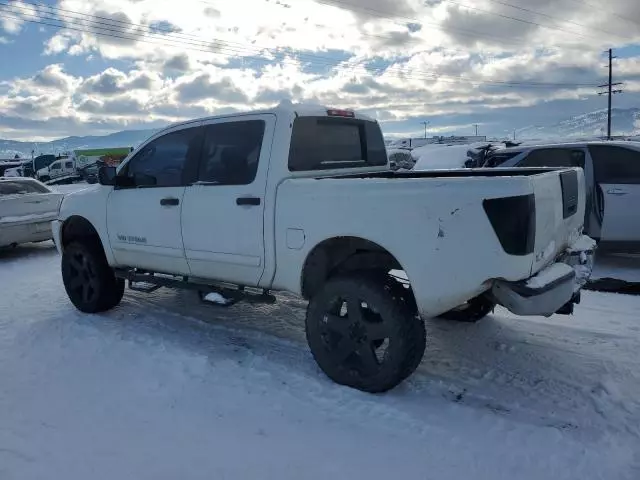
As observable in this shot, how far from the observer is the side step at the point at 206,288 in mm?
4430

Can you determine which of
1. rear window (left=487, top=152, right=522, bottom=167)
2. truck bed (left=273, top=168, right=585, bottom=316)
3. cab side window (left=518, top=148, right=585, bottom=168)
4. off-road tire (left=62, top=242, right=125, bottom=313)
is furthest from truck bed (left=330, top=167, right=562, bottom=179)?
rear window (left=487, top=152, right=522, bottom=167)

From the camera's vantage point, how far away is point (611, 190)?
7.49m

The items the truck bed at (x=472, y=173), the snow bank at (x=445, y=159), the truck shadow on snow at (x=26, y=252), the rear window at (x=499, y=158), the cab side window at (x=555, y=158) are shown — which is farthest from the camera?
the snow bank at (x=445, y=159)

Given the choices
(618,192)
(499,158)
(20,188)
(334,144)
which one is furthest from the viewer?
(20,188)

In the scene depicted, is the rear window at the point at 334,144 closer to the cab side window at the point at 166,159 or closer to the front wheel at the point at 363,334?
the cab side window at the point at 166,159

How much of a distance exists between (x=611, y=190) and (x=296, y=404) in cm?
600

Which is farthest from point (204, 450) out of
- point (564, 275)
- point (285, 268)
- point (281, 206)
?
point (564, 275)

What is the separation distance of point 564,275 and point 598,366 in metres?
1.07

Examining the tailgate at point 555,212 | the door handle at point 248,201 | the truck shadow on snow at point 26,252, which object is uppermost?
the door handle at point 248,201

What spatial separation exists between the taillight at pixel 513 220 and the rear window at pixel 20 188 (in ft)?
31.4

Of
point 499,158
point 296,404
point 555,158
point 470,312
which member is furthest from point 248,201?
point 499,158

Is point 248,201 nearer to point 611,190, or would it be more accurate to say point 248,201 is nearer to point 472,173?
point 472,173

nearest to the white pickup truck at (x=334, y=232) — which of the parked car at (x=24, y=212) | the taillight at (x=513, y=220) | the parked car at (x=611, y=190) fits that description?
the taillight at (x=513, y=220)

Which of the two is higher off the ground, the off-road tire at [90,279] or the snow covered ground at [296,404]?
the off-road tire at [90,279]
